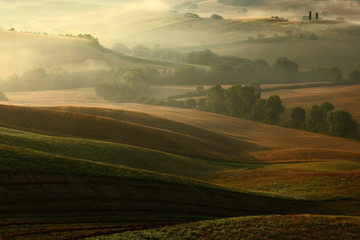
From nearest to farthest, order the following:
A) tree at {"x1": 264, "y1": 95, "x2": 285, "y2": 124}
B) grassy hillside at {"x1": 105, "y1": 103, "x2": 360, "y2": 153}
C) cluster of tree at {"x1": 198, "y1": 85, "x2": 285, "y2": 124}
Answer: grassy hillside at {"x1": 105, "y1": 103, "x2": 360, "y2": 153} < tree at {"x1": 264, "y1": 95, "x2": 285, "y2": 124} < cluster of tree at {"x1": 198, "y1": 85, "x2": 285, "y2": 124}

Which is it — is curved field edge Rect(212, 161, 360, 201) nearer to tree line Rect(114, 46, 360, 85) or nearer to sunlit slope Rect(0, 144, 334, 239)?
sunlit slope Rect(0, 144, 334, 239)

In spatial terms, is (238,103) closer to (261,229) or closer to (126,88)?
(126,88)

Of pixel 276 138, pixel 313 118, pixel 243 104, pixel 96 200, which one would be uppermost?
pixel 243 104

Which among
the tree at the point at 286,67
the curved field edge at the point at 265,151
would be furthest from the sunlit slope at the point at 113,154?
the tree at the point at 286,67

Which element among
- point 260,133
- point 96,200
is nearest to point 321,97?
point 260,133

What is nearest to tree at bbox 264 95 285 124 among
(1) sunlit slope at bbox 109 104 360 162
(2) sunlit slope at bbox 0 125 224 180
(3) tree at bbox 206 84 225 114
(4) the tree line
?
(1) sunlit slope at bbox 109 104 360 162
